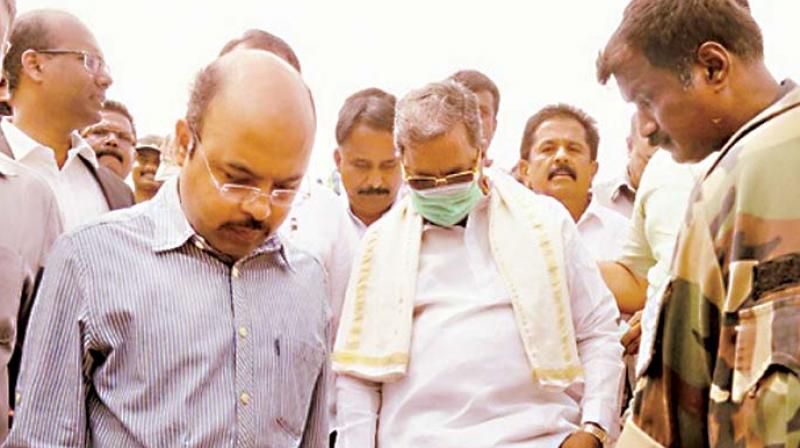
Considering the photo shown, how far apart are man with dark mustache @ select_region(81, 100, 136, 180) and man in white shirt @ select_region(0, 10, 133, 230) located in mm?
1381

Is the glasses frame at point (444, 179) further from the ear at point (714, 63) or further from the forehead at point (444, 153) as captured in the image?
the ear at point (714, 63)

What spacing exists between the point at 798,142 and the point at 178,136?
2.99ft

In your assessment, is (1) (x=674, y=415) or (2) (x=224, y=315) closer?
(1) (x=674, y=415)

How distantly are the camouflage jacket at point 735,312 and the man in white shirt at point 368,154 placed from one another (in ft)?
6.11

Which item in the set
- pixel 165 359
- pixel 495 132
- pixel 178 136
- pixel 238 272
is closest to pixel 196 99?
pixel 178 136

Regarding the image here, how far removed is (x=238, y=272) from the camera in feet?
5.28

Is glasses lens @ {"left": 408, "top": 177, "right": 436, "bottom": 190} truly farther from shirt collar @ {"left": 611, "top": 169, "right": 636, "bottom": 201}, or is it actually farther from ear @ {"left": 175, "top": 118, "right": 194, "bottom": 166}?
shirt collar @ {"left": 611, "top": 169, "right": 636, "bottom": 201}

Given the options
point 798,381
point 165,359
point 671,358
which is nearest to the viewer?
point 798,381

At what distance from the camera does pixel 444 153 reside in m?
2.55

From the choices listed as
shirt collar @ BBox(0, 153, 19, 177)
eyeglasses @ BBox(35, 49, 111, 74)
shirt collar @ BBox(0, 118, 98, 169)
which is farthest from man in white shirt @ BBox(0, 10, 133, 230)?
shirt collar @ BBox(0, 153, 19, 177)

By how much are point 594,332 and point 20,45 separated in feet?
5.62

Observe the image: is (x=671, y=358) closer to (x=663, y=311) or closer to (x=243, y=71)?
(x=663, y=311)

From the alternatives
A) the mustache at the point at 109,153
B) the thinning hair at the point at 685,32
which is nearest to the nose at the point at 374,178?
the mustache at the point at 109,153

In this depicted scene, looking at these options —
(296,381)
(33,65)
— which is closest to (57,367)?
(296,381)
